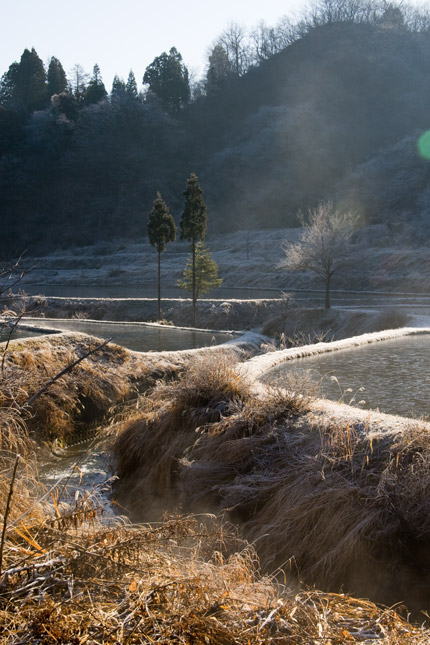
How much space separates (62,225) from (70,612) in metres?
94.2

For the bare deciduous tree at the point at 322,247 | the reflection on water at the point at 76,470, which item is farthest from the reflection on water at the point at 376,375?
the bare deciduous tree at the point at 322,247

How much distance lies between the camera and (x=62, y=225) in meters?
91.8

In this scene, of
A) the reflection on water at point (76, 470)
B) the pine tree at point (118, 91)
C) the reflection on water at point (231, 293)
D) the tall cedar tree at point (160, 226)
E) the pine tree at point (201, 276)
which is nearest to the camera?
the reflection on water at point (76, 470)

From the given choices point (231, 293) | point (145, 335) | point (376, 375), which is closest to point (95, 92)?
point (231, 293)

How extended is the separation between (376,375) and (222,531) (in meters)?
5.87

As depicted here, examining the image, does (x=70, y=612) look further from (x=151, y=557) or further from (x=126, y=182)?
(x=126, y=182)

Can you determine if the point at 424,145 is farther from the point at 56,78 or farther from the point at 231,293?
the point at 56,78

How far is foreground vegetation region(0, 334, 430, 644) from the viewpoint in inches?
106

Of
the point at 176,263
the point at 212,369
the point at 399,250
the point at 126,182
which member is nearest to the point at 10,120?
the point at 126,182

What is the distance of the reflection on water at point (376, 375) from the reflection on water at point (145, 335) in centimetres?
755

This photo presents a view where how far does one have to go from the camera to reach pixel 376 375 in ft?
34.0

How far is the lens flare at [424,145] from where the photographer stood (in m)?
84.4

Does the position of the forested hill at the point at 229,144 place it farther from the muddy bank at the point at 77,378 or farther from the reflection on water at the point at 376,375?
the reflection on water at the point at 376,375

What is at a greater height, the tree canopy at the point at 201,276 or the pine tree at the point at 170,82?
the pine tree at the point at 170,82
